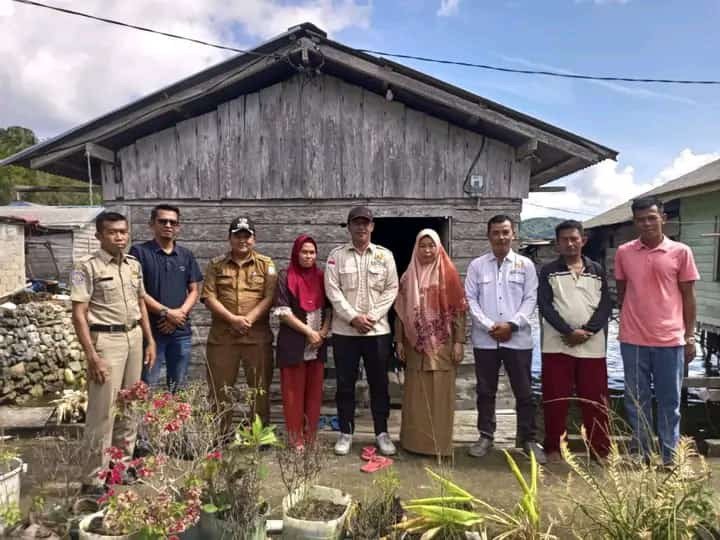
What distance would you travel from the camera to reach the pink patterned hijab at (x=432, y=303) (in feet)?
13.3

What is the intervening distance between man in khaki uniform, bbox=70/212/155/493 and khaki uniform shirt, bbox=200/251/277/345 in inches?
26.5

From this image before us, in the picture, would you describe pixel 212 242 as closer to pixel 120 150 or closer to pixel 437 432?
pixel 120 150

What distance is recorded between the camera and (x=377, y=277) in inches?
161

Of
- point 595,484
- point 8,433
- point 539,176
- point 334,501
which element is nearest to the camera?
point 595,484

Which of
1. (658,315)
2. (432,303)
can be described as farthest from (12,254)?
(658,315)

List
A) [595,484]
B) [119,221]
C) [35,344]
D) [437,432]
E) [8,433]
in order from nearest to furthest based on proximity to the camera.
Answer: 1. [595,484]
2. [119,221]
3. [437,432]
4. [8,433]
5. [35,344]

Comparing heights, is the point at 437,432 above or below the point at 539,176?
below

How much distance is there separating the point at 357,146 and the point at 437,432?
3.20 metres

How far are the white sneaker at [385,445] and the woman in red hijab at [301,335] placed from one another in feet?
1.87

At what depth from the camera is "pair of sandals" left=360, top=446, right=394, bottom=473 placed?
3.88m

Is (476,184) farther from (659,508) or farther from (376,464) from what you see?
(659,508)

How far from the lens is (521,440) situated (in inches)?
163

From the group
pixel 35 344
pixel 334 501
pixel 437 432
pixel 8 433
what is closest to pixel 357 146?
pixel 437 432

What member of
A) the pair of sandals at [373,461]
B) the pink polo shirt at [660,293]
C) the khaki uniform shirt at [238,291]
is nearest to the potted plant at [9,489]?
the khaki uniform shirt at [238,291]
